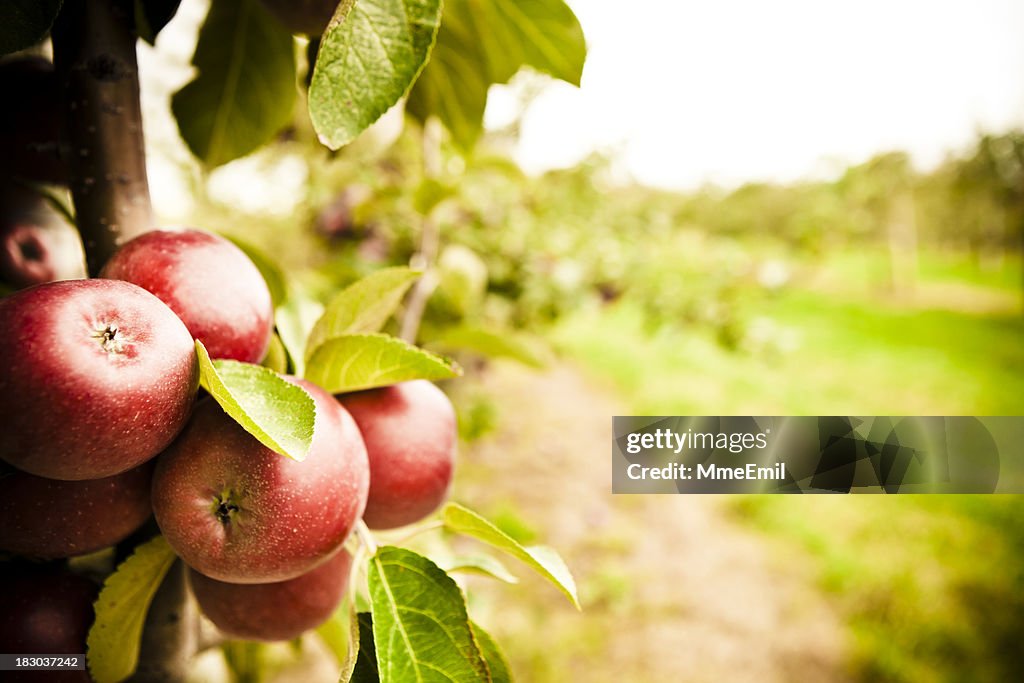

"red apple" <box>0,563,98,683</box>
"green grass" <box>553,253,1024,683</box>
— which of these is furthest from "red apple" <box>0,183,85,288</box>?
"green grass" <box>553,253,1024,683</box>

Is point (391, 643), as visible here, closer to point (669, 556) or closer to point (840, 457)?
point (840, 457)

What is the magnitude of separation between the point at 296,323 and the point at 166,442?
20 centimetres

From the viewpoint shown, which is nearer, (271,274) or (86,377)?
(86,377)

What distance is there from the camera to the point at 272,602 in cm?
46

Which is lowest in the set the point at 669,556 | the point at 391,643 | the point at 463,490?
the point at 669,556

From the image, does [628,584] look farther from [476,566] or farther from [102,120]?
[102,120]

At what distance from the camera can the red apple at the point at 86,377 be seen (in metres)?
0.30

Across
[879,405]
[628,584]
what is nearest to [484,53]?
[628,584]

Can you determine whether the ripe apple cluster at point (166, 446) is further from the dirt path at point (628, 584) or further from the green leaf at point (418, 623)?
the dirt path at point (628, 584)

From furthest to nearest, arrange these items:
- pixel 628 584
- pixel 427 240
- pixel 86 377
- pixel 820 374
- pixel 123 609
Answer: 1. pixel 820 374
2. pixel 628 584
3. pixel 427 240
4. pixel 123 609
5. pixel 86 377

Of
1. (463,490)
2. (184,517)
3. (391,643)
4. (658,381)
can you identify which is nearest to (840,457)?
(391,643)

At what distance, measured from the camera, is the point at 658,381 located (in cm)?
457

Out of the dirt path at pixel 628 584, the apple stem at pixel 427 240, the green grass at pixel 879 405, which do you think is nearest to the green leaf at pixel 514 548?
the apple stem at pixel 427 240

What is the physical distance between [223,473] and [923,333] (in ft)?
25.7
